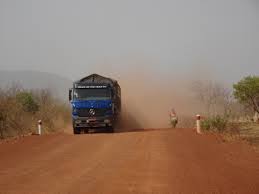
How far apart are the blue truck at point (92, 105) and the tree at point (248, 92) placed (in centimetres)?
3886

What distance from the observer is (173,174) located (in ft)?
34.3

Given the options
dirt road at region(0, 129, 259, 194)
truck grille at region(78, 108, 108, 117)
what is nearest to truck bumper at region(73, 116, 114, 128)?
truck grille at region(78, 108, 108, 117)

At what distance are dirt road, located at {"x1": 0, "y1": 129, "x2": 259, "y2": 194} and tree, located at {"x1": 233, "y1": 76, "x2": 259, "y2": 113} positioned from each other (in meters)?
47.0

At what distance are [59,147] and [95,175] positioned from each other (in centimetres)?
730

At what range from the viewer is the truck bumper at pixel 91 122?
27.9 metres

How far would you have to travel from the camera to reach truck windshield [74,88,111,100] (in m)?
28.2

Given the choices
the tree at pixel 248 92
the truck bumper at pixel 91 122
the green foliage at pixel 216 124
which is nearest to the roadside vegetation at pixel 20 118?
the truck bumper at pixel 91 122

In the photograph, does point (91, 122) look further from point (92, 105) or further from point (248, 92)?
point (248, 92)

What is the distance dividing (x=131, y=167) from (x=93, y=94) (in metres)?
16.9

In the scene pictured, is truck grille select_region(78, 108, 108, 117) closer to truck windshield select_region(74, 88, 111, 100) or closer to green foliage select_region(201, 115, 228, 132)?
truck windshield select_region(74, 88, 111, 100)

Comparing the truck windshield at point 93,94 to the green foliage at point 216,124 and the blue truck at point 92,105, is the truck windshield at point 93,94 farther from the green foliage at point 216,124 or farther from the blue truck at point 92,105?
the green foliage at point 216,124

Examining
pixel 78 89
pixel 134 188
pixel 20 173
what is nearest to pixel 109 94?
pixel 78 89

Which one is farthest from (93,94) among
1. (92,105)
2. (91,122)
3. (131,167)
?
(131,167)

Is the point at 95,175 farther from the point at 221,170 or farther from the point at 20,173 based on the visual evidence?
the point at 221,170
